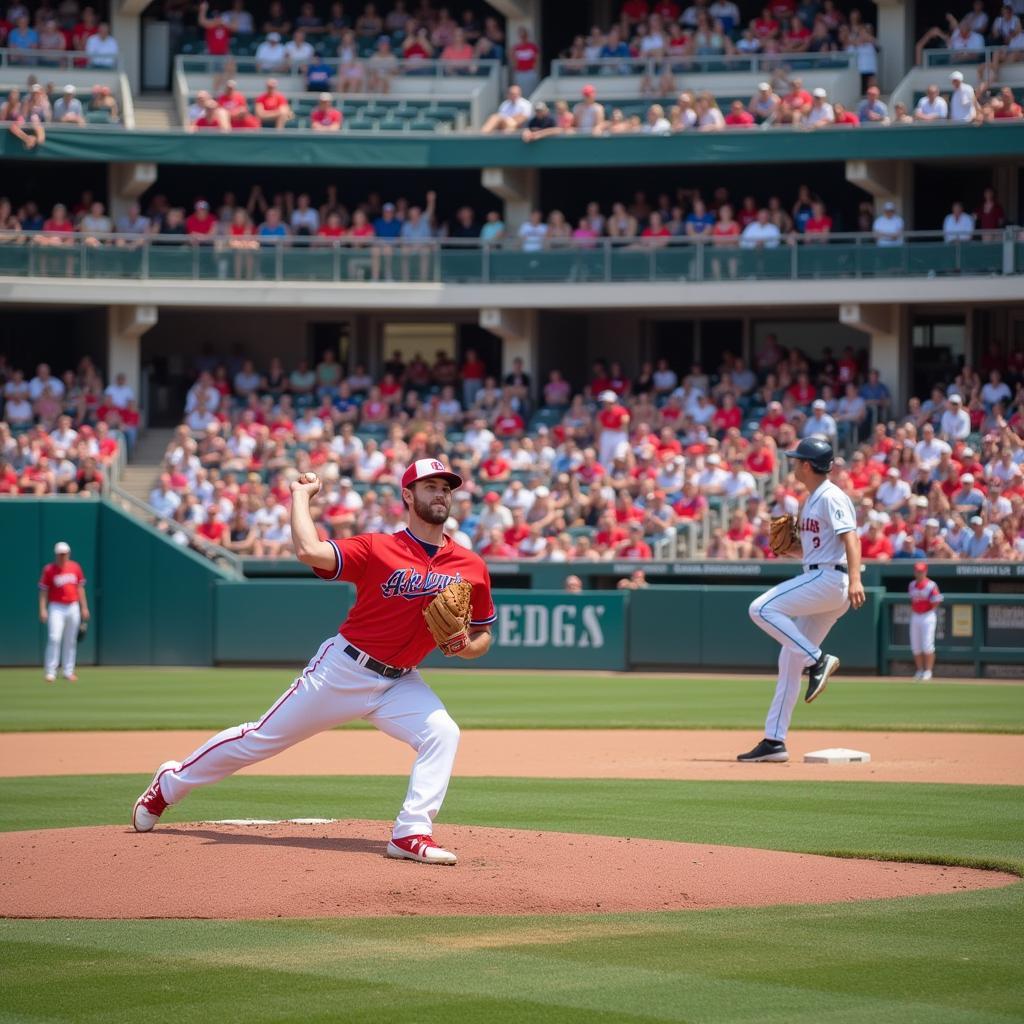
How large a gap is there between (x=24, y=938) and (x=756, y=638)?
60.8 ft

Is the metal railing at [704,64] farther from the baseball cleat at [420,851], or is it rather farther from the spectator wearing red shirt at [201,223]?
the baseball cleat at [420,851]

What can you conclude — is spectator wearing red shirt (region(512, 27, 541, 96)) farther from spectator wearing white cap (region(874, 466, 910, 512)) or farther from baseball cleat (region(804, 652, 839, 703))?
baseball cleat (region(804, 652, 839, 703))

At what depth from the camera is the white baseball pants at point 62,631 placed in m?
23.0

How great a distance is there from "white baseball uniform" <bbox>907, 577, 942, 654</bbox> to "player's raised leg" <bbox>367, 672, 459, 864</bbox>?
15.2 meters

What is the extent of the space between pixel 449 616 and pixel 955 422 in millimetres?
20587

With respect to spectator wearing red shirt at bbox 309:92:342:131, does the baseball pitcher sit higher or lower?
lower

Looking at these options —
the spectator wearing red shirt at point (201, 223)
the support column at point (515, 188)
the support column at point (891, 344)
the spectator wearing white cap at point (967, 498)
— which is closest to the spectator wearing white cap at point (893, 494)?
the spectator wearing white cap at point (967, 498)

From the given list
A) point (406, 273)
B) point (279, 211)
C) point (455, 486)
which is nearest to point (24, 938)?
point (455, 486)

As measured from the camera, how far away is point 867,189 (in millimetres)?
33031

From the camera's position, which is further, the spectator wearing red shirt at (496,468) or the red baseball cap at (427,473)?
the spectator wearing red shirt at (496,468)

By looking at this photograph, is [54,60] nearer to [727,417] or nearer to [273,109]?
[273,109]

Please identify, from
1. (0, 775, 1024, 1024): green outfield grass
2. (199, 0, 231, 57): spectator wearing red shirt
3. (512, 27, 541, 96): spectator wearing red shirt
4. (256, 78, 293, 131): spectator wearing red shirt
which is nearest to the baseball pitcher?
(0, 775, 1024, 1024): green outfield grass

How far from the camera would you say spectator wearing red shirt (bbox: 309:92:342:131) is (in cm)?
3444

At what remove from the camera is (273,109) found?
1358 inches
